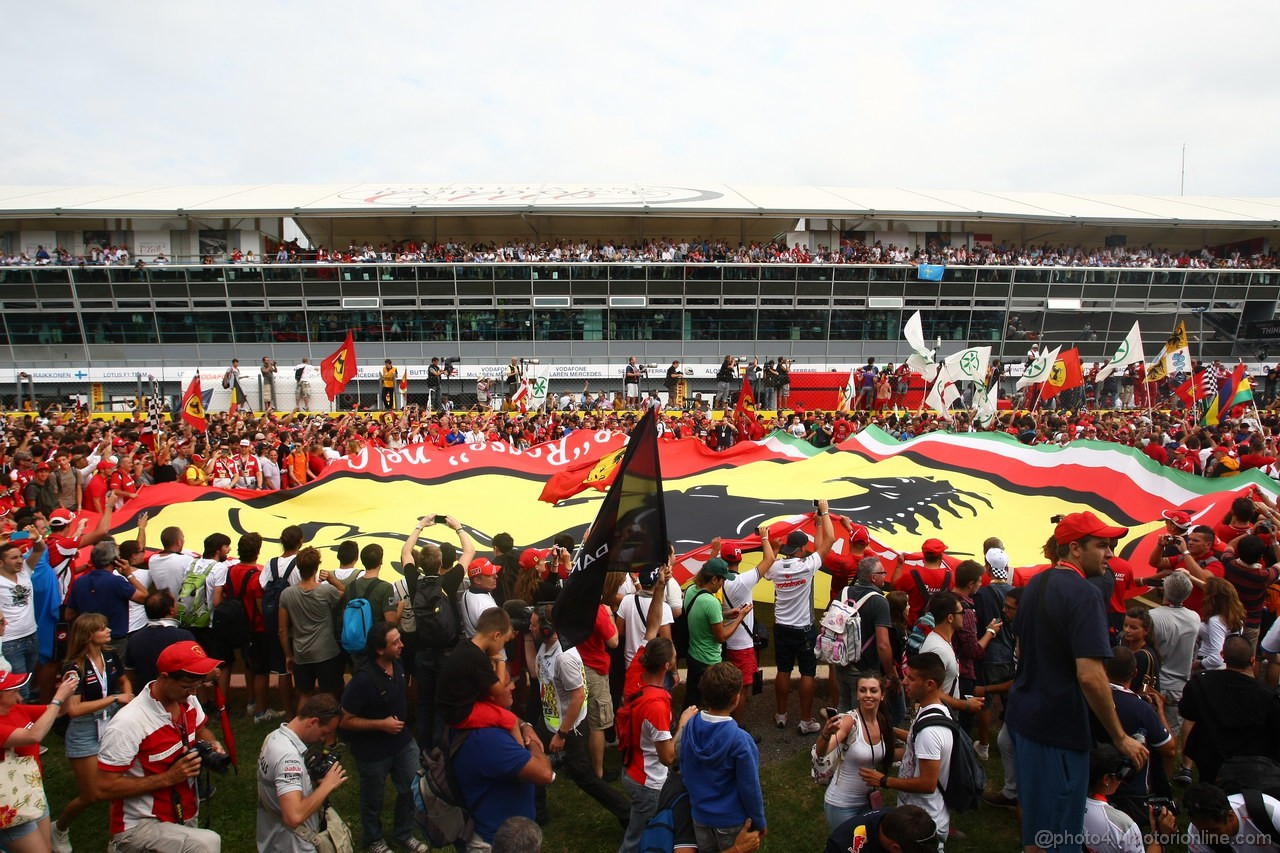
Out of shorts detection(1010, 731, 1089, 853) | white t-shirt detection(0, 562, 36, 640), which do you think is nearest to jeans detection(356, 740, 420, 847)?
white t-shirt detection(0, 562, 36, 640)

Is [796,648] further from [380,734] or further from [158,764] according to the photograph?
[158,764]

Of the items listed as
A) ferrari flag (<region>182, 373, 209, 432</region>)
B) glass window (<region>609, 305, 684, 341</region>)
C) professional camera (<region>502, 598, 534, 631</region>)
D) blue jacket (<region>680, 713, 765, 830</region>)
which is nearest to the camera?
blue jacket (<region>680, 713, 765, 830</region>)

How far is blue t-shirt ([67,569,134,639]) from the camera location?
19.5ft

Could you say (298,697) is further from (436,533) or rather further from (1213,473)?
(1213,473)

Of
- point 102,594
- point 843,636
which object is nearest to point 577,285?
point 102,594

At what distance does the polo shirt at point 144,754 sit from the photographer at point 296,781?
1.66 ft

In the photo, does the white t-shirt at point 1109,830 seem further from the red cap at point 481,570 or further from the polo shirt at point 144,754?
the polo shirt at point 144,754

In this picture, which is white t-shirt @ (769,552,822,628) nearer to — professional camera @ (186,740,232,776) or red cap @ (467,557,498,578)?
red cap @ (467,557,498,578)

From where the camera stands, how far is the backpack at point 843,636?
216 inches

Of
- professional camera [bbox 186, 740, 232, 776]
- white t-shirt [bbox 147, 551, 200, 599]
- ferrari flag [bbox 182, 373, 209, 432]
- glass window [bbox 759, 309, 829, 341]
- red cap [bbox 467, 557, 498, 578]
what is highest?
red cap [bbox 467, 557, 498, 578]

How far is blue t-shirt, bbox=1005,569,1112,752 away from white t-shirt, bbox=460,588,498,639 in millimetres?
3397

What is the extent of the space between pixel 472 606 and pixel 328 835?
75.6 inches

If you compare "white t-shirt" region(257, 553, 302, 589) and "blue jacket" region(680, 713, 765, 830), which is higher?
"blue jacket" region(680, 713, 765, 830)

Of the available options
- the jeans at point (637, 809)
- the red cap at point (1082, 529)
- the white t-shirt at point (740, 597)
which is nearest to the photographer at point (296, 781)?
the jeans at point (637, 809)
